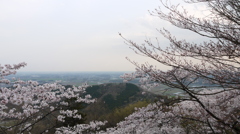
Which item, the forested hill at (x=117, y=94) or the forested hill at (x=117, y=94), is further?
the forested hill at (x=117, y=94)

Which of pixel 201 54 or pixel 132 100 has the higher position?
pixel 201 54

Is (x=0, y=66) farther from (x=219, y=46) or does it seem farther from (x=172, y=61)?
(x=219, y=46)

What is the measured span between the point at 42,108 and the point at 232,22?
6204 millimetres

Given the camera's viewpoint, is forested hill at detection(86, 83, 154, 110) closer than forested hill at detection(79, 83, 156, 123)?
No

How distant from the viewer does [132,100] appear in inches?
2068

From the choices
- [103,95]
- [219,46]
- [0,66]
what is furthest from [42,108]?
[103,95]

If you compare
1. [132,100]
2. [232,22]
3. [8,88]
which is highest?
[232,22]

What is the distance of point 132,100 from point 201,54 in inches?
1957

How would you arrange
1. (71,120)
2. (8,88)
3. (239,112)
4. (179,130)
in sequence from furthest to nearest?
(71,120) < (179,130) < (8,88) < (239,112)

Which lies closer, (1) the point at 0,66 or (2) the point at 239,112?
(2) the point at 239,112

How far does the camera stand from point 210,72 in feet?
13.0

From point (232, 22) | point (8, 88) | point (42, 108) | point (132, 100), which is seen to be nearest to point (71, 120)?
point (42, 108)

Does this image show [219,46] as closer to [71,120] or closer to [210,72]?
[210,72]

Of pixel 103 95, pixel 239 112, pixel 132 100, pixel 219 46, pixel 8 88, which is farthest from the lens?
pixel 103 95
